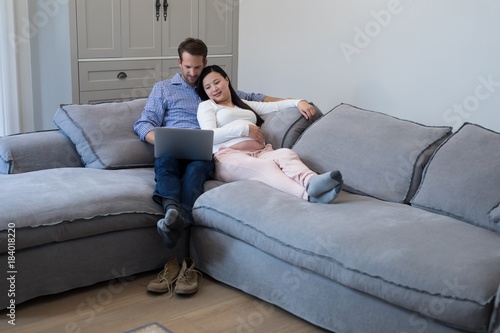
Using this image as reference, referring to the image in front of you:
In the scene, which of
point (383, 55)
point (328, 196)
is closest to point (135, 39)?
point (383, 55)

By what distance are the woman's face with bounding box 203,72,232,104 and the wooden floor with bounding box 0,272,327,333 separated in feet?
3.67

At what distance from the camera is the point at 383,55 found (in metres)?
4.34

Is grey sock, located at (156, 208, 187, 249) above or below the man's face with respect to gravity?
below

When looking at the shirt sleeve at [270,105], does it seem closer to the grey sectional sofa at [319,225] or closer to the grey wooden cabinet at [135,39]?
the grey sectional sofa at [319,225]

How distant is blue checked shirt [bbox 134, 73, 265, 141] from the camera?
3.70m

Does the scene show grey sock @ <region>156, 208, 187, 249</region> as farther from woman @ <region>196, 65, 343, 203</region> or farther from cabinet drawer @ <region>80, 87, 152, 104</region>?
cabinet drawer @ <region>80, 87, 152, 104</region>

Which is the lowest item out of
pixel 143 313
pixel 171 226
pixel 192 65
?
pixel 143 313

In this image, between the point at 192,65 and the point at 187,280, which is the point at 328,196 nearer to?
the point at 187,280

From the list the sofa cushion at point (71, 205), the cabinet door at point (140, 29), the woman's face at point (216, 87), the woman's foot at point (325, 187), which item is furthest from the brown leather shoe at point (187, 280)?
the cabinet door at point (140, 29)

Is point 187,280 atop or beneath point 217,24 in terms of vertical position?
beneath

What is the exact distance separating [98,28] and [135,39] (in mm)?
325

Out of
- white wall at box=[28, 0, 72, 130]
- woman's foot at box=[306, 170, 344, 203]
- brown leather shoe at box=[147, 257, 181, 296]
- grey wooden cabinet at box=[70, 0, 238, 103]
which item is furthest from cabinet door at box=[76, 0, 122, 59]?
woman's foot at box=[306, 170, 344, 203]

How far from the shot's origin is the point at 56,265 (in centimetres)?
281

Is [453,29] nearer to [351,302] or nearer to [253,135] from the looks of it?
[253,135]
